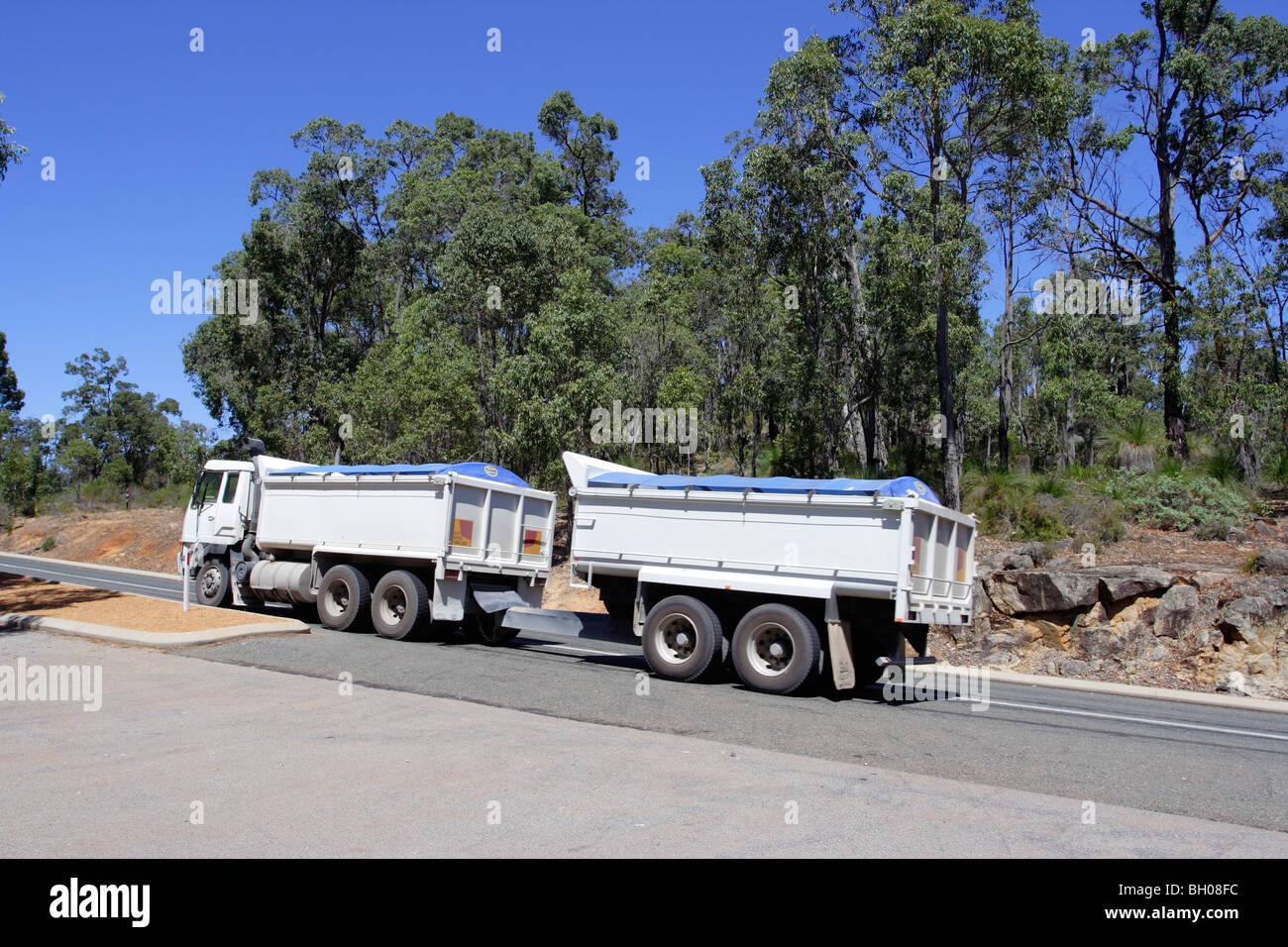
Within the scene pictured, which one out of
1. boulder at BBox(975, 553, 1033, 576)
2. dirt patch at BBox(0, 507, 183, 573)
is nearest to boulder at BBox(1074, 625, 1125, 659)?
boulder at BBox(975, 553, 1033, 576)

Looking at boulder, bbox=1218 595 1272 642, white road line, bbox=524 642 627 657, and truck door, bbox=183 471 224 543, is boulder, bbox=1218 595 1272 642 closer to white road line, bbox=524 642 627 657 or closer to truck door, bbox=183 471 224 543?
white road line, bbox=524 642 627 657

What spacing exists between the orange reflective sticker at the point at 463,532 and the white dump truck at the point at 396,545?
2cm

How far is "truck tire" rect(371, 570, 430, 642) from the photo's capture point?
14.6 m

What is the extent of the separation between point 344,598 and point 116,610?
353cm

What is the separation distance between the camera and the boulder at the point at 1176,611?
1560 cm

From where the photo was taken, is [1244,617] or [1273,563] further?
[1273,563]

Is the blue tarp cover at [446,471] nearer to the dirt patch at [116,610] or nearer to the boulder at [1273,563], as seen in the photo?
the dirt patch at [116,610]

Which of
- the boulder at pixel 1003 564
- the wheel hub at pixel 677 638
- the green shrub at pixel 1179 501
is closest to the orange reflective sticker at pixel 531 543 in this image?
the wheel hub at pixel 677 638

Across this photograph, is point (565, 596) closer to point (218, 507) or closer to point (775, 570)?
point (218, 507)

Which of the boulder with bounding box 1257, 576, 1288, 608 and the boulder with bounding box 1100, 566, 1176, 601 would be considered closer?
the boulder with bounding box 1257, 576, 1288, 608

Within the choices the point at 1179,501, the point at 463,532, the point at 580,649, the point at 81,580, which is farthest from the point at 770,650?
the point at 81,580

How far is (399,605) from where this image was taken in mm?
15078

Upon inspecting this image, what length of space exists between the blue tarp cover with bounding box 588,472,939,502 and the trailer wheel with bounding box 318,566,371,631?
4.98 meters
